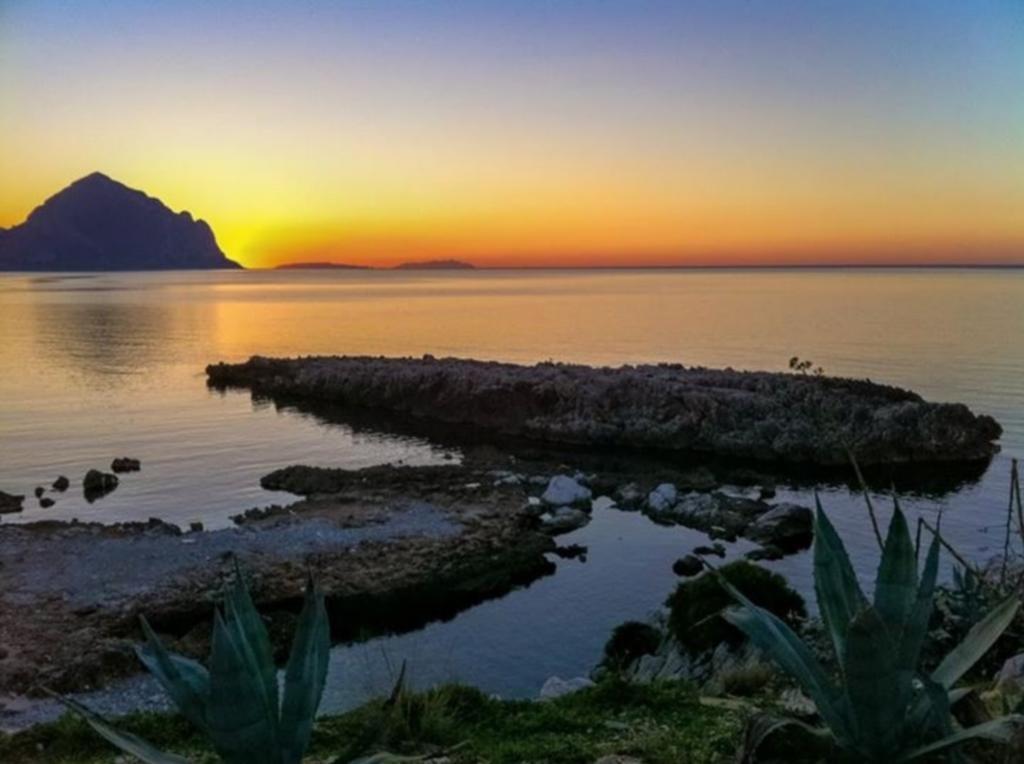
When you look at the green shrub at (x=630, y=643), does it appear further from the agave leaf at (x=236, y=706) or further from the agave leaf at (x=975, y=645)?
the agave leaf at (x=236, y=706)

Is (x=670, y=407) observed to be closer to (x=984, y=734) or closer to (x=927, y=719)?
(x=927, y=719)

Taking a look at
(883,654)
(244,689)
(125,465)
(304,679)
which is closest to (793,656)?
(883,654)

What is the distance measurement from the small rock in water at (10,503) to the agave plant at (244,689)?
23583 millimetres

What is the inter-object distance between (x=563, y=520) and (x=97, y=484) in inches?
570

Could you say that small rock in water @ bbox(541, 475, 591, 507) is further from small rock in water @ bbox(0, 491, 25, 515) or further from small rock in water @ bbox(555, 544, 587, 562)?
small rock in water @ bbox(0, 491, 25, 515)

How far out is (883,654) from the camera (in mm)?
3695

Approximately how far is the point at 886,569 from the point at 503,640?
1267 cm

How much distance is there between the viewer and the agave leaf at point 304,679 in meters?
4.03

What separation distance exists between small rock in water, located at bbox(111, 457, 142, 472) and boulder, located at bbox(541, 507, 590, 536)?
14632 millimetres

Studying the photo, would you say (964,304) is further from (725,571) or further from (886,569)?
(886,569)

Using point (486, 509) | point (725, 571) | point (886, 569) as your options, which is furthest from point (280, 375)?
point (886, 569)

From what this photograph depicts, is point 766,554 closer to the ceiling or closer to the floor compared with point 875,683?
closer to the floor

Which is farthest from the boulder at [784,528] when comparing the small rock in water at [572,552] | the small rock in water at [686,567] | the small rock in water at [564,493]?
the small rock in water at [564,493]

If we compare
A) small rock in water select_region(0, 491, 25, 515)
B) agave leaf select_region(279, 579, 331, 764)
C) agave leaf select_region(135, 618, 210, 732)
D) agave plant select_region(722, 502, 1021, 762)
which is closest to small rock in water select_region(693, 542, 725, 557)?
agave plant select_region(722, 502, 1021, 762)
